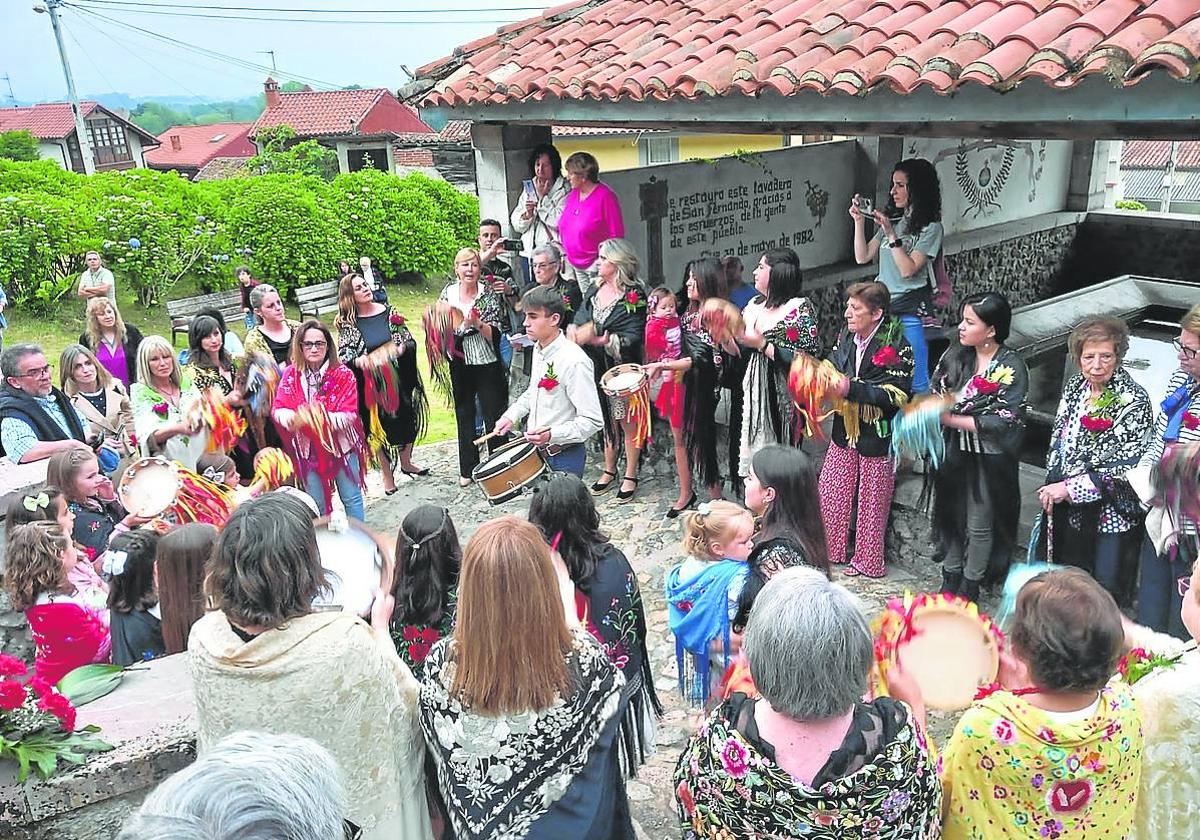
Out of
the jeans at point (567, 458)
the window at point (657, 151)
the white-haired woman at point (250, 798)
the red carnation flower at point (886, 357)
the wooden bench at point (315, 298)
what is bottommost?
the wooden bench at point (315, 298)

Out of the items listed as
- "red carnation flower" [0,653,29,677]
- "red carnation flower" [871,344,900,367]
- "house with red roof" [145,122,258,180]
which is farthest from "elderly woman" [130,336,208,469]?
"house with red roof" [145,122,258,180]

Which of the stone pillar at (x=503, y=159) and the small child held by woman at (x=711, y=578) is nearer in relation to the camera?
the small child held by woman at (x=711, y=578)

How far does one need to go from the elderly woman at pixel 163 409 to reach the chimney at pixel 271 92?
44396 mm

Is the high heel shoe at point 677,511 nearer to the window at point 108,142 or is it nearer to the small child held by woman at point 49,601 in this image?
the small child held by woman at point 49,601

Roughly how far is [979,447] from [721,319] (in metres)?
1.83

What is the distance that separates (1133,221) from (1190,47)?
7856 mm

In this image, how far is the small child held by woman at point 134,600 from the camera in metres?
3.63

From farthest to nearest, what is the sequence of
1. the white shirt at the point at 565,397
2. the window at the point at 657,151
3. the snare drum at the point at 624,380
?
the window at the point at 657,151
the snare drum at the point at 624,380
the white shirt at the point at 565,397

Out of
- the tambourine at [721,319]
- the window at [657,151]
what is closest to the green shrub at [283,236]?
the window at [657,151]

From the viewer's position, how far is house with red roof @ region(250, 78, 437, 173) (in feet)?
126

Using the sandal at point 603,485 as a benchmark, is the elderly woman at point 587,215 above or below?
Result: above

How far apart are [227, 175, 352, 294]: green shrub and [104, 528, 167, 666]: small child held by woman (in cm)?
1451

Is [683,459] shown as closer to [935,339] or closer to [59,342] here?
[935,339]

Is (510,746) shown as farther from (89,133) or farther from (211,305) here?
(89,133)
